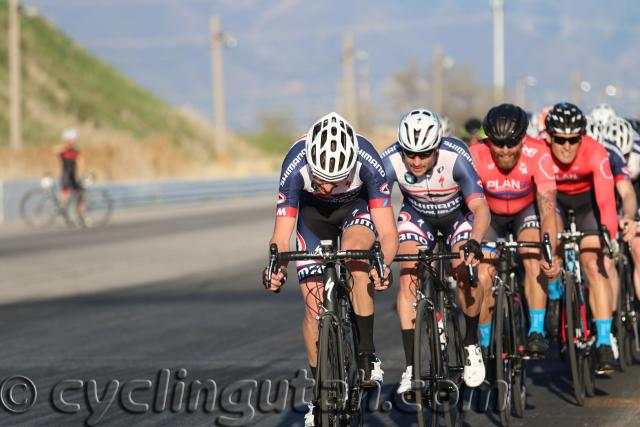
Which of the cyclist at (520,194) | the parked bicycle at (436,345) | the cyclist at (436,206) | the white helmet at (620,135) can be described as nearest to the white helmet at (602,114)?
the white helmet at (620,135)

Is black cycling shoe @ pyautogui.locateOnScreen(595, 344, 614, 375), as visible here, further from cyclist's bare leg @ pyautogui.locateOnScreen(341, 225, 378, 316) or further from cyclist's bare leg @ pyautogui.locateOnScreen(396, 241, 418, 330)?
cyclist's bare leg @ pyautogui.locateOnScreen(341, 225, 378, 316)

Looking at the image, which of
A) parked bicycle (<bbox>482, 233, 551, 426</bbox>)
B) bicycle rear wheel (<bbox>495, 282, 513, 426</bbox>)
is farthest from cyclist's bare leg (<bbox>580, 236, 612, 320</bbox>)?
bicycle rear wheel (<bbox>495, 282, 513, 426</bbox>)

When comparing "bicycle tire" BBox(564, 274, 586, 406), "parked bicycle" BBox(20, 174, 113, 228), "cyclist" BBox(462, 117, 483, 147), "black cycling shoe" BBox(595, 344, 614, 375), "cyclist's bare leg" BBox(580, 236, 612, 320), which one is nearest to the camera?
"bicycle tire" BBox(564, 274, 586, 406)

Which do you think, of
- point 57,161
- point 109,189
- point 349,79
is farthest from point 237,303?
point 349,79

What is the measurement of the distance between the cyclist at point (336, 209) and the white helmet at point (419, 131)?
31 cm

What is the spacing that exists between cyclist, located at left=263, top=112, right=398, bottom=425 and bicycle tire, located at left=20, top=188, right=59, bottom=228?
19.7 m

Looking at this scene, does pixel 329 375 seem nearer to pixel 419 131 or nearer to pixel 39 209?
pixel 419 131

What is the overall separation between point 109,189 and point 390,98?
104 m

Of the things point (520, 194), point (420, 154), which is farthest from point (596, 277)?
point (420, 154)

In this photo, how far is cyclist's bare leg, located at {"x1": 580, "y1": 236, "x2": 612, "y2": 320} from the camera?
927 cm

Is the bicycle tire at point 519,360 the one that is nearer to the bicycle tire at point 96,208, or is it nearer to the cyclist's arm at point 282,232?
the cyclist's arm at point 282,232

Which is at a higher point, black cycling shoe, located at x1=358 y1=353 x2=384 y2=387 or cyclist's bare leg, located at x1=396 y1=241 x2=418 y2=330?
cyclist's bare leg, located at x1=396 y1=241 x2=418 y2=330

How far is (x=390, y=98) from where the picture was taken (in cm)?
13550

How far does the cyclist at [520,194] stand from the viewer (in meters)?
8.52
